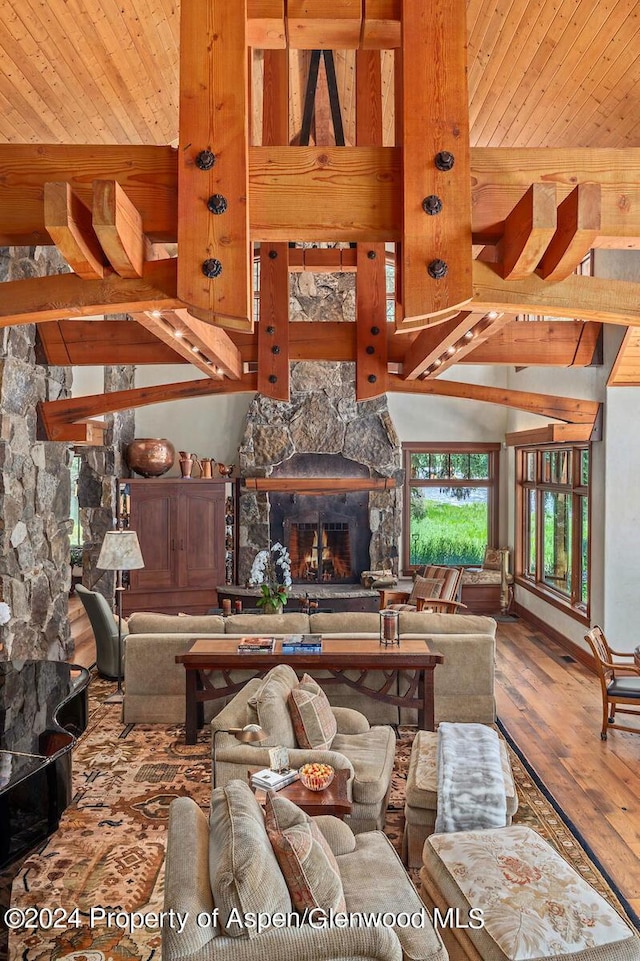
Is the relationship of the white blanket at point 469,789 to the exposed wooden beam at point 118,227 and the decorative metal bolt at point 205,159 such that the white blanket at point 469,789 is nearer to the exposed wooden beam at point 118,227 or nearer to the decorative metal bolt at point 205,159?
the exposed wooden beam at point 118,227

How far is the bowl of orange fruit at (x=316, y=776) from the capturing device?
10.6ft

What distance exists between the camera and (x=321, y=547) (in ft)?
31.7

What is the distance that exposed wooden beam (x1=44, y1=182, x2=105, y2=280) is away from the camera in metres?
1.98

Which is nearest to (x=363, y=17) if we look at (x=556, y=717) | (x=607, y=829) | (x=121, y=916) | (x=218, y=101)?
(x=218, y=101)

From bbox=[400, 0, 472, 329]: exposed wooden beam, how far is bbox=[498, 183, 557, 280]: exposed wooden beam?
17 centimetres

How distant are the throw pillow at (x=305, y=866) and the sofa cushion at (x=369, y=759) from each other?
1.18 meters

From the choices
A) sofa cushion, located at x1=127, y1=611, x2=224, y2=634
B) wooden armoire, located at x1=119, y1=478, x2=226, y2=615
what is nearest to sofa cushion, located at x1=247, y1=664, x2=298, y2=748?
sofa cushion, located at x1=127, y1=611, x2=224, y2=634

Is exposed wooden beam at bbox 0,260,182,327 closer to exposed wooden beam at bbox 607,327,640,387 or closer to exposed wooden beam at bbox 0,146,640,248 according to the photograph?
exposed wooden beam at bbox 0,146,640,248

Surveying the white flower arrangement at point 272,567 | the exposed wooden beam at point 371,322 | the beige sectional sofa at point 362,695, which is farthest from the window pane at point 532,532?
the exposed wooden beam at point 371,322

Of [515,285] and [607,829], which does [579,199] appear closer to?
[515,285]

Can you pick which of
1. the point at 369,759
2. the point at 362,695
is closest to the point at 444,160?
the point at 369,759

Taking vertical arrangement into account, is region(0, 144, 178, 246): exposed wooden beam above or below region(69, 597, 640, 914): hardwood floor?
above

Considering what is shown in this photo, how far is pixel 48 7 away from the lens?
3.73m

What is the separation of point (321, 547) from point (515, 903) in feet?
24.1
